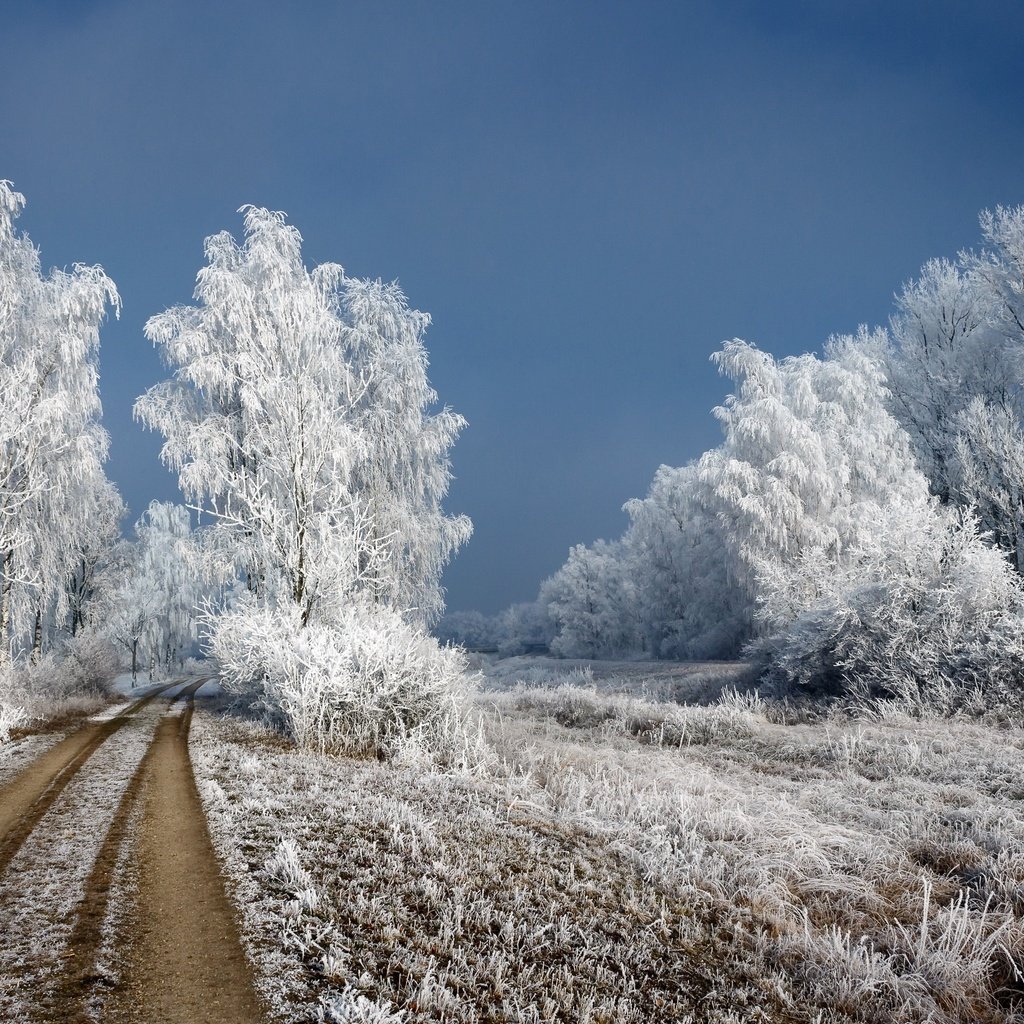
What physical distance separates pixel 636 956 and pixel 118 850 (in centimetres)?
380

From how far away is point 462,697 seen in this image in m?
9.70

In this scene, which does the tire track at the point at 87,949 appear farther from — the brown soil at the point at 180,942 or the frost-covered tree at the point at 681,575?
the frost-covered tree at the point at 681,575

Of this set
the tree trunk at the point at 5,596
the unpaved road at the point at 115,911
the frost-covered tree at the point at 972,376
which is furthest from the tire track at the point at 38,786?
the frost-covered tree at the point at 972,376

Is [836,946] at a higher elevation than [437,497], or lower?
lower

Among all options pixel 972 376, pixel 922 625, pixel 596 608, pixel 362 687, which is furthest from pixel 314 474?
pixel 596 608

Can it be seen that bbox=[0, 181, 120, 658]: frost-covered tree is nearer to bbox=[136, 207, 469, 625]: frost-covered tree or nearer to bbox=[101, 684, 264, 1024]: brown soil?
bbox=[136, 207, 469, 625]: frost-covered tree

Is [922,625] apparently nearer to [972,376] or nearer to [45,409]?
[972,376]

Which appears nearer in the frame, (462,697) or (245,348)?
(462,697)

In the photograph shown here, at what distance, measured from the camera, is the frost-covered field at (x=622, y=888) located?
305cm

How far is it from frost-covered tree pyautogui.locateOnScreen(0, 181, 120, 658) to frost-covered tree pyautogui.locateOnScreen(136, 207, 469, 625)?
1837 mm

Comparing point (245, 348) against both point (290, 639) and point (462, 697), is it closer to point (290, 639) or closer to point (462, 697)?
point (290, 639)

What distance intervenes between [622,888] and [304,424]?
9684 mm

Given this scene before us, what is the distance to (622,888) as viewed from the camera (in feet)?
13.9

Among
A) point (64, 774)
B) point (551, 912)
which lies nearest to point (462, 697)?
point (64, 774)
